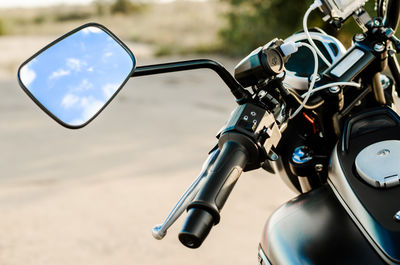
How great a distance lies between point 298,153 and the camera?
1304 millimetres

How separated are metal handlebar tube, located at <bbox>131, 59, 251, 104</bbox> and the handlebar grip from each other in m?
0.12

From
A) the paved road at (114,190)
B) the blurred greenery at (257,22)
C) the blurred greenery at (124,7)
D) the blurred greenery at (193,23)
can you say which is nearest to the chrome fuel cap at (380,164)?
the blurred greenery at (193,23)

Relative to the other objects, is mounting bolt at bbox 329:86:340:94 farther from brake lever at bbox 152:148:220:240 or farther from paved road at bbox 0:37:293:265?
paved road at bbox 0:37:293:265

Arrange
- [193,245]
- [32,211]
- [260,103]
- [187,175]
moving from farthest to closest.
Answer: [187,175], [32,211], [260,103], [193,245]

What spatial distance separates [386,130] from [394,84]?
1.26ft

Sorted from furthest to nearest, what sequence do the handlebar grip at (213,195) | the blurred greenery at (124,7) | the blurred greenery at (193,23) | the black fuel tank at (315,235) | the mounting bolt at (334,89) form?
the blurred greenery at (124,7)
the blurred greenery at (193,23)
the mounting bolt at (334,89)
the black fuel tank at (315,235)
the handlebar grip at (213,195)

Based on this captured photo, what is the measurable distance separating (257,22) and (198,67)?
37.3 feet

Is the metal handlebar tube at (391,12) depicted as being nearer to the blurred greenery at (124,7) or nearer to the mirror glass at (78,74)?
the mirror glass at (78,74)

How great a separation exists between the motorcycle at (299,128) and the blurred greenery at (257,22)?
899 centimetres

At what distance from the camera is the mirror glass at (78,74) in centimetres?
101

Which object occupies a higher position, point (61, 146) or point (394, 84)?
point (394, 84)

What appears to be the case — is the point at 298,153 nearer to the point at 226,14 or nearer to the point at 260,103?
the point at 260,103

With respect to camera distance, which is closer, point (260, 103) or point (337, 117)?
point (260, 103)

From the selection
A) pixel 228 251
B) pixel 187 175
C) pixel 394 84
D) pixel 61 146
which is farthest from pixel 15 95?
pixel 394 84
